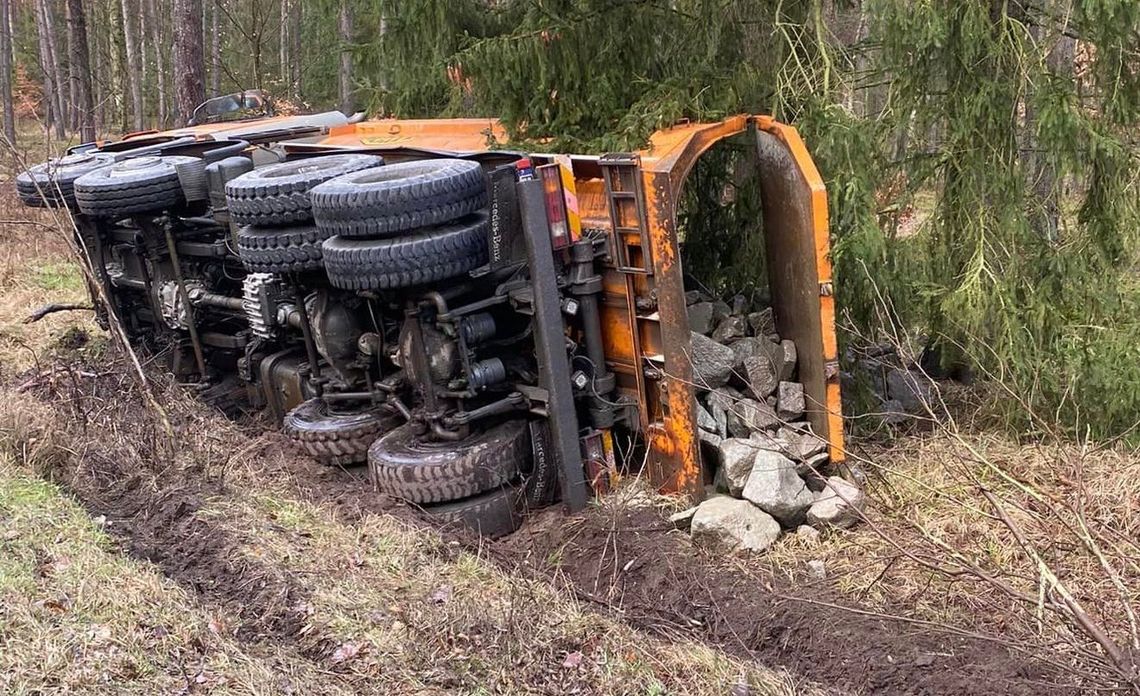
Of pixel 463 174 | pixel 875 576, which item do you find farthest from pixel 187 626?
pixel 875 576

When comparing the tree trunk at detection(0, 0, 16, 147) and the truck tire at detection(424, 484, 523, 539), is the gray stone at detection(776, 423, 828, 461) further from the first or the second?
the tree trunk at detection(0, 0, 16, 147)

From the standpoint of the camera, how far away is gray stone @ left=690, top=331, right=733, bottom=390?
5812mm

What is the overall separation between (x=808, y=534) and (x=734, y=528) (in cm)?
37

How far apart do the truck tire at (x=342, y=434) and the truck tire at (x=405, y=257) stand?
101 centimetres

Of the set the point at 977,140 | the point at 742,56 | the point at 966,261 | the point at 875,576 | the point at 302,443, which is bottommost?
the point at 875,576

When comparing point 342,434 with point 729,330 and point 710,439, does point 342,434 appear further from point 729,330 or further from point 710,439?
point 729,330

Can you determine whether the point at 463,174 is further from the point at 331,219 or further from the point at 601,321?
the point at 601,321

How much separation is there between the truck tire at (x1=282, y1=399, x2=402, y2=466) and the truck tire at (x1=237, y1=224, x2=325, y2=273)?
2.96 ft

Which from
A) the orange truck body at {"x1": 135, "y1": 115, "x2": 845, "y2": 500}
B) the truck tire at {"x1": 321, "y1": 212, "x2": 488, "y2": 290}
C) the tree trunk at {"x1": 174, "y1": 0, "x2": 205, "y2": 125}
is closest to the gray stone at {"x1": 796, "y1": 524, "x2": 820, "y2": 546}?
the orange truck body at {"x1": 135, "y1": 115, "x2": 845, "y2": 500}

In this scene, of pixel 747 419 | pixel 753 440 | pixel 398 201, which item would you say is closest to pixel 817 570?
pixel 753 440

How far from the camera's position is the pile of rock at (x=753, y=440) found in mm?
5148

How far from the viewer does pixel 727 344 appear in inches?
243

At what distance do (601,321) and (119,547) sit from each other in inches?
102

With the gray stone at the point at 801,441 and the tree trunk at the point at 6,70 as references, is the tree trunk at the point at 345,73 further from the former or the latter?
the gray stone at the point at 801,441
